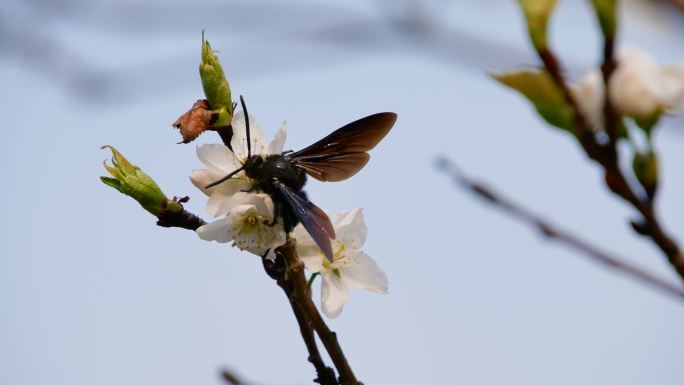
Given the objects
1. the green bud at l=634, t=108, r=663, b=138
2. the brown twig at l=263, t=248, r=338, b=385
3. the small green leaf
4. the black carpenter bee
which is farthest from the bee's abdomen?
the green bud at l=634, t=108, r=663, b=138

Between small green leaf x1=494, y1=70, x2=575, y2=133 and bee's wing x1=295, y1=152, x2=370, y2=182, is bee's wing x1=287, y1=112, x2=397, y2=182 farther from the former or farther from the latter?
small green leaf x1=494, y1=70, x2=575, y2=133

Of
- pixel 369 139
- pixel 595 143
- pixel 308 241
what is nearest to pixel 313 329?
pixel 308 241

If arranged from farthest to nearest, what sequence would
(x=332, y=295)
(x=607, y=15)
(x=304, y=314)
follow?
(x=332, y=295) → (x=304, y=314) → (x=607, y=15)

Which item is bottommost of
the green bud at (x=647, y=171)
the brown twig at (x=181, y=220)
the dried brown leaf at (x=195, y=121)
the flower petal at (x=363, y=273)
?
the flower petal at (x=363, y=273)

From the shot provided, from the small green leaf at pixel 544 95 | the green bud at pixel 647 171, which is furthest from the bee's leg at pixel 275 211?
the green bud at pixel 647 171

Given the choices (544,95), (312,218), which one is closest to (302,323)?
(312,218)

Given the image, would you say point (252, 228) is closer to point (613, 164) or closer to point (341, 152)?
point (341, 152)

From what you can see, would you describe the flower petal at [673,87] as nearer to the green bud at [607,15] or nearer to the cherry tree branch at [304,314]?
the green bud at [607,15]

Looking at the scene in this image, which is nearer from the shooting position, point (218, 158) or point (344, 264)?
point (218, 158)
